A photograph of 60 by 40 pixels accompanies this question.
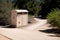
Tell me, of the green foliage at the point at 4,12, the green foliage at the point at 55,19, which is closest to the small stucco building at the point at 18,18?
the green foliage at the point at 4,12

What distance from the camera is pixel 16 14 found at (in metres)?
32.6

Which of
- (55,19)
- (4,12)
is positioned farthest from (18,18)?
(55,19)

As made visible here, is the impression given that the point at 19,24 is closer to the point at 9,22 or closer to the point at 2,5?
the point at 9,22

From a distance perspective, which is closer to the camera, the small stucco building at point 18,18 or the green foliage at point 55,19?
the green foliage at point 55,19

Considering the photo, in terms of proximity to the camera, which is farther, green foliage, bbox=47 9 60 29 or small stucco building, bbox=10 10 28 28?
small stucco building, bbox=10 10 28 28

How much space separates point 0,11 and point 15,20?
230 inches

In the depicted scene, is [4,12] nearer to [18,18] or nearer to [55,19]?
[18,18]

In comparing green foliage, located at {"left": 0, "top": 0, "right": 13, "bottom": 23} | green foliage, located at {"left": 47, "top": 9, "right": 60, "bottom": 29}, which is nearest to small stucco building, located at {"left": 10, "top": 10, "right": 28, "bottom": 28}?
green foliage, located at {"left": 0, "top": 0, "right": 13, "bottom": 23}

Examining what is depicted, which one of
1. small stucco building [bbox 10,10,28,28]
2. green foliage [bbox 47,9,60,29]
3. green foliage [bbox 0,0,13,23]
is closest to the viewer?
green foliage [bbox 47,9,60,29]

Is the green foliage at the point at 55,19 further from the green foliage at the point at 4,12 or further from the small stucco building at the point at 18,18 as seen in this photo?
the green foliage at the point at 4,12

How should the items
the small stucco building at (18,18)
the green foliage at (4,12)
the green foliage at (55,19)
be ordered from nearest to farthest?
the green foliage at (55,19), the small stucco building at (18,18), the green foliage at (4,12)

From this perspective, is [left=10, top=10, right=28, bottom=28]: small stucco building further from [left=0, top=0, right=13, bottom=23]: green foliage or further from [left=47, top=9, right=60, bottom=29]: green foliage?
[left=47, top=9, right=60, bottom=29]: green foliage

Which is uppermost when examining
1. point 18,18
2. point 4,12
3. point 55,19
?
point 55,19

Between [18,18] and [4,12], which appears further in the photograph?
[4,12]
